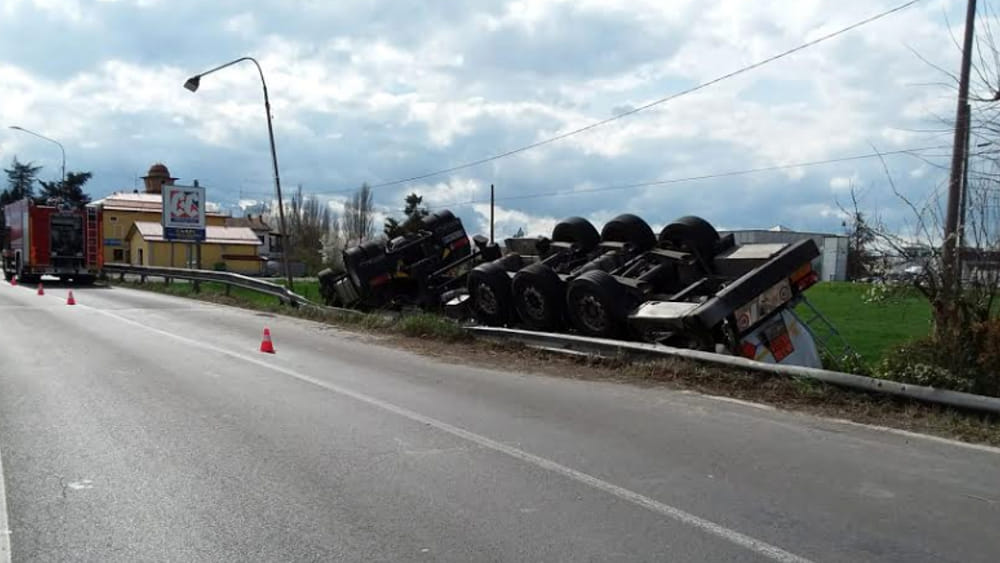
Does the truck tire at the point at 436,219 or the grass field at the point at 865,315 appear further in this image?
the truck tire at the point at 436,219

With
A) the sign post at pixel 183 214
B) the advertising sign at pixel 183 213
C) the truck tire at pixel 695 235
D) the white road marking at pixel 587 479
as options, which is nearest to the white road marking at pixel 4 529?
the white road marking at pixel 587 479

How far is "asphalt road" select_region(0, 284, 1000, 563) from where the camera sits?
432cm

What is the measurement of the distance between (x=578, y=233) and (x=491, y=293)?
201 centimetres

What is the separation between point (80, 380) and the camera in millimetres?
9234

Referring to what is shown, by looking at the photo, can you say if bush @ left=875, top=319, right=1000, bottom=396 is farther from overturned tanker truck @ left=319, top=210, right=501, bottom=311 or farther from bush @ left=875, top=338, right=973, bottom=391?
overturned tanker truck @ left=319, top=210, right=501, bottom=311

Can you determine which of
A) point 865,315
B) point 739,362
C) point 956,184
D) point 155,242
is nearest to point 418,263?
point 739,362

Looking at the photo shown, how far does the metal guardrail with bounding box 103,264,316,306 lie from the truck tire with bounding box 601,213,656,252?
28.1 feet

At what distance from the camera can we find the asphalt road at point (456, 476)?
4.32m

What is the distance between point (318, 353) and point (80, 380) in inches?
142

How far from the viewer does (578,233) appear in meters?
14.4

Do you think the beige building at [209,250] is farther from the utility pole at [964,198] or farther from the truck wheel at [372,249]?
the utility pole at [964,198]

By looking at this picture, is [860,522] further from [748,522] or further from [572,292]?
[572,292]

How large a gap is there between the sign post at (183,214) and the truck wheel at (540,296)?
25.6 meters

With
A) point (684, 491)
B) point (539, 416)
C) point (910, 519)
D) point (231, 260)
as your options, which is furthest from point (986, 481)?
point (231, 260)
